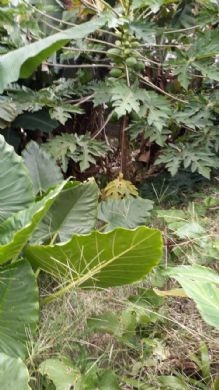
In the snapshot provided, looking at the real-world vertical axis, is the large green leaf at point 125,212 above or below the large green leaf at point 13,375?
below

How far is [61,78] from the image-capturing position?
290 centimetres

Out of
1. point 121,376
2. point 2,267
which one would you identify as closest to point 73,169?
point 2,267

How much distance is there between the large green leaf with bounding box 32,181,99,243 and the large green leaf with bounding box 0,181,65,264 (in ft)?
0.74

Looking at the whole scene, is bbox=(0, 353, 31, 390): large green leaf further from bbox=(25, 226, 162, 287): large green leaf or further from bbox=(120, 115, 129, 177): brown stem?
bbox=(120, 115, 129, 177): brown stem

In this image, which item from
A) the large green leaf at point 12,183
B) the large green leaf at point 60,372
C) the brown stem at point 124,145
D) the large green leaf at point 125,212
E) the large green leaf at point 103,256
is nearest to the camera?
the large green leaf at point 60,372

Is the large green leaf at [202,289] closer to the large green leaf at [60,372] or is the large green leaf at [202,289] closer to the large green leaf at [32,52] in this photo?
the large green leaf at [60,372]

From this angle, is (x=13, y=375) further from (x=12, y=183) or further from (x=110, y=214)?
(x=110, y=214)

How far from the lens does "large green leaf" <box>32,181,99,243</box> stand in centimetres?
189

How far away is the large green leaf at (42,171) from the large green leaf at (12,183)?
317 millimetres

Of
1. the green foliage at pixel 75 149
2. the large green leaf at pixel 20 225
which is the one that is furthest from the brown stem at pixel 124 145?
the large green leaf at pixel 20 225

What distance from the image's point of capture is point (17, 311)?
57.6 inches

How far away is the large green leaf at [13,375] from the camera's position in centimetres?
116

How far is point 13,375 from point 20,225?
0.55 metres

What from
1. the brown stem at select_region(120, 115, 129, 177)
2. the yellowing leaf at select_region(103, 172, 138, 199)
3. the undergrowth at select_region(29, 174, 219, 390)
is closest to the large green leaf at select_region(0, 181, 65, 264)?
the undergrowth at select_region(29, 174, 219, 390)
